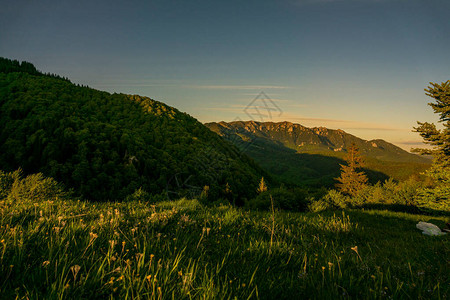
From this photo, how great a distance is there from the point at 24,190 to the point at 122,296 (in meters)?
7.62

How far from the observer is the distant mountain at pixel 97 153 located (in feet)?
51.8

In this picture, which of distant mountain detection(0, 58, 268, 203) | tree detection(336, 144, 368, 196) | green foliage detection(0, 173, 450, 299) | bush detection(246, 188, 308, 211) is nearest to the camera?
green foliage detection(0, 173, 450, 299)

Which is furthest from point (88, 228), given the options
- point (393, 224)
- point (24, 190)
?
point (393, 224)

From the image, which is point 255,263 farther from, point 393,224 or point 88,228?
point 393,224

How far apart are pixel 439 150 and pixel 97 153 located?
99.2ft

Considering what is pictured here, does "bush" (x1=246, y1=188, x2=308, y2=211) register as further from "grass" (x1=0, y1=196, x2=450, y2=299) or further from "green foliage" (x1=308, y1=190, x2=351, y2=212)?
"grass" (x1=0, y1=196, x2=450, y2=299)

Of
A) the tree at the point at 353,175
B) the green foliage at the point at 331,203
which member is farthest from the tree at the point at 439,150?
the tree at the point at 353,175

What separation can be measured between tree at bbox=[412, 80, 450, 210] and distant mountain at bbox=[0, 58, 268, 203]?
657 inches

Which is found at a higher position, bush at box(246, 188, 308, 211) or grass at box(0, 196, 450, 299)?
grass at box(0, 196, 450, 299)

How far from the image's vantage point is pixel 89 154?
58.2 feet

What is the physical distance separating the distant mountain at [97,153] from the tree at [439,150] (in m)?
16.7

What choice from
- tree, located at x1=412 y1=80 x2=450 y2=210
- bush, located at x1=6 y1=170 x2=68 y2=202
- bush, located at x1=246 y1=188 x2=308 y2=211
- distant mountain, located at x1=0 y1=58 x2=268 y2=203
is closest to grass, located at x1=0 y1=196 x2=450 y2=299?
bush, located at x1=6 y1=170 x2=68 y2=202

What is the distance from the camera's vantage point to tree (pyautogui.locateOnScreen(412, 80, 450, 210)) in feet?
54.1

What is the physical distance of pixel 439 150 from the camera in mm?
18625
